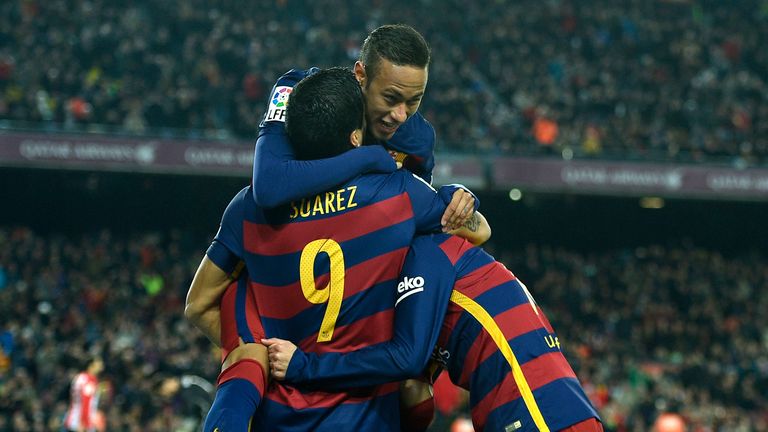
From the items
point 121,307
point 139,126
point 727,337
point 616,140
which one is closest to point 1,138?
point 139,126

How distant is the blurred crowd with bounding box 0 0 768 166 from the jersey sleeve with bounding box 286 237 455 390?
1726cm

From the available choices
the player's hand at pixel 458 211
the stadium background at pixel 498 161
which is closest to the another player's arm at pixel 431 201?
the player's hand at pixel 458 211

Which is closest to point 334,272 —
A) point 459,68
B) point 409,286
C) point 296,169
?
point 409,286

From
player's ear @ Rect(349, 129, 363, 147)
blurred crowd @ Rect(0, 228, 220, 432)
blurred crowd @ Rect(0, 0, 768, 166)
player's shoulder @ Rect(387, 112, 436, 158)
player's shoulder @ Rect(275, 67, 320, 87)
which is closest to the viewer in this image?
player's ear @ Rect(349, 129, 363, 147)

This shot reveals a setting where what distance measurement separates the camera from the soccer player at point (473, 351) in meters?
3.45

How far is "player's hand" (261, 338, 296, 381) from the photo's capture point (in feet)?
11.3

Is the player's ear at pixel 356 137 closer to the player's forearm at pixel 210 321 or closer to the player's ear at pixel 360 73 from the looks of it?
the player's ear at pixel 360 73

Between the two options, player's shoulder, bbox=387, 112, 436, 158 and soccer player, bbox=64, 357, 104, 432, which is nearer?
player's shoulder, bbox=387, 112, 436, 158

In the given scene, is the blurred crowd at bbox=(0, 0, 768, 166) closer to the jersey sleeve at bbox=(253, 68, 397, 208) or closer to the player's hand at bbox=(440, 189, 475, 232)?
the jersey sleeve at bbox=(253, 68, 397, 208)

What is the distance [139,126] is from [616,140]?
946 centimetres

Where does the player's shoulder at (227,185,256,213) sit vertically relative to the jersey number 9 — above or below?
above

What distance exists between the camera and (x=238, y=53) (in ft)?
70.9

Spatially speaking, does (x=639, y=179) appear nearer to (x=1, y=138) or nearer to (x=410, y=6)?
(x=410, y=6)

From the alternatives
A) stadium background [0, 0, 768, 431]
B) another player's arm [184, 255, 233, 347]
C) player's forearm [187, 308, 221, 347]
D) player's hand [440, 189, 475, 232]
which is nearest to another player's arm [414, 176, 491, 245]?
player's hand [440, 189, 475, 232]
